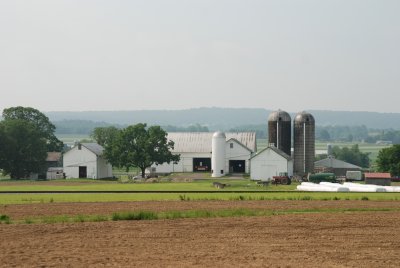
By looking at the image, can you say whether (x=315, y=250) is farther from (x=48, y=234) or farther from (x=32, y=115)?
(x=32, y=115)

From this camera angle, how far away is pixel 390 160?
3369 inches

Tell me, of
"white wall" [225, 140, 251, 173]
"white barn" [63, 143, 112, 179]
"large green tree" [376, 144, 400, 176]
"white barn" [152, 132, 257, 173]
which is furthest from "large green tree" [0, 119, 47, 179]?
"large green tree" [376, 144, 400, 176]

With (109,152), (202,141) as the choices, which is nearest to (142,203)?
(109,152)

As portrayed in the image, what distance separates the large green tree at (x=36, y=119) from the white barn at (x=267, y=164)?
33.4 m

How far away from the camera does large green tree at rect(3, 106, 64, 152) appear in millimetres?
98812

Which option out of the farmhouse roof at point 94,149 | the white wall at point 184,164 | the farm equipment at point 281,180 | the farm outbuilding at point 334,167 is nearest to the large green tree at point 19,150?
the farmhouse roof at point 94,149

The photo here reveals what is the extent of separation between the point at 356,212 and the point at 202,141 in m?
62.6

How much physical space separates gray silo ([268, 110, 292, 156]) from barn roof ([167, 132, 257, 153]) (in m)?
5.09

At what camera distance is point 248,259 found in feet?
74.9

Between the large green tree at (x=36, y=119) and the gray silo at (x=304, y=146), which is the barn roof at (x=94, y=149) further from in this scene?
the gray silo at (x=304, y=146)

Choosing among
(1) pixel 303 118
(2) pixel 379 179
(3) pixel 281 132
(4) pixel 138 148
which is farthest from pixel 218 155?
(2) pixel 379 179

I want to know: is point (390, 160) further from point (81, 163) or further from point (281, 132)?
point (81, 163)

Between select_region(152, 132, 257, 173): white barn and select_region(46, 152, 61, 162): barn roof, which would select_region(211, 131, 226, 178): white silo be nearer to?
select_region(152, 132, 257, 173): white barn

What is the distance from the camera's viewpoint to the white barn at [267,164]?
78688 mm
